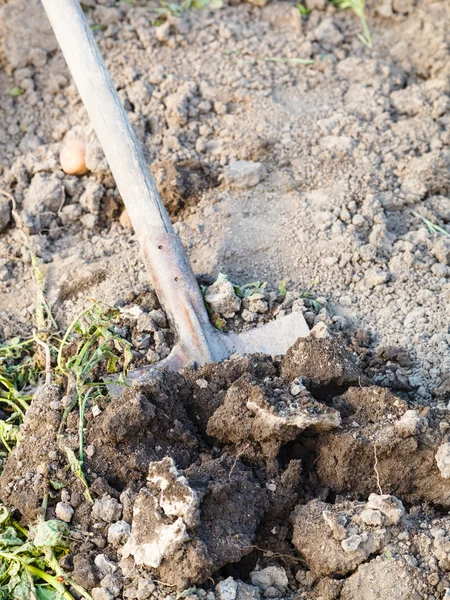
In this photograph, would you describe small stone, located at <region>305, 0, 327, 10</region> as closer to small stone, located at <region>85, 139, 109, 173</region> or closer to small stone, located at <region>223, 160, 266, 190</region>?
small stone, located at <region>223, 160, 266, 190</region>

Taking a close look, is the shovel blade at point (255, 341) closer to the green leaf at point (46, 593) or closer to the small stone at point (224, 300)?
the small stone at point (224, 300)

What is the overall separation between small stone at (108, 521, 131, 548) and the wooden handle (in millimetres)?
1206

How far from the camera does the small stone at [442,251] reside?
10.9 feet

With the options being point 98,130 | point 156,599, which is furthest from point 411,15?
point 156,599

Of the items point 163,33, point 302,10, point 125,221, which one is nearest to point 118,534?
point 125,221

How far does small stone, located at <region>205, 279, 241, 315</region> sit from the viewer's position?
313cm

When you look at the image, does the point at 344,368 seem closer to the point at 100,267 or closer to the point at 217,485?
the point at 217,485

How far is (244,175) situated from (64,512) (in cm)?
175

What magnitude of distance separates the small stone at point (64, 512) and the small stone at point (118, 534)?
15 centimetres

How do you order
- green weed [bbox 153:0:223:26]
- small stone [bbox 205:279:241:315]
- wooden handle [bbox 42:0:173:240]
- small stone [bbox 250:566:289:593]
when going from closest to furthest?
small stone [bbox 250:566:289:593] → small stone [bbox 205:279:241:315] → wooden handle [bbox 42:0:173:240] → green weed [bbox 153:0:223:26]

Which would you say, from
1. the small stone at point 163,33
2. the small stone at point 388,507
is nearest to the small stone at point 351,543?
the small stone at point 388,507

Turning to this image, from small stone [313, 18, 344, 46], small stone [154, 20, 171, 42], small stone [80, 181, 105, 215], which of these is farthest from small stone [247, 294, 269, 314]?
small stone [313, 18, 344, 46]

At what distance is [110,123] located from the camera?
10.9 ft

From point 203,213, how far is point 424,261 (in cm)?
97
